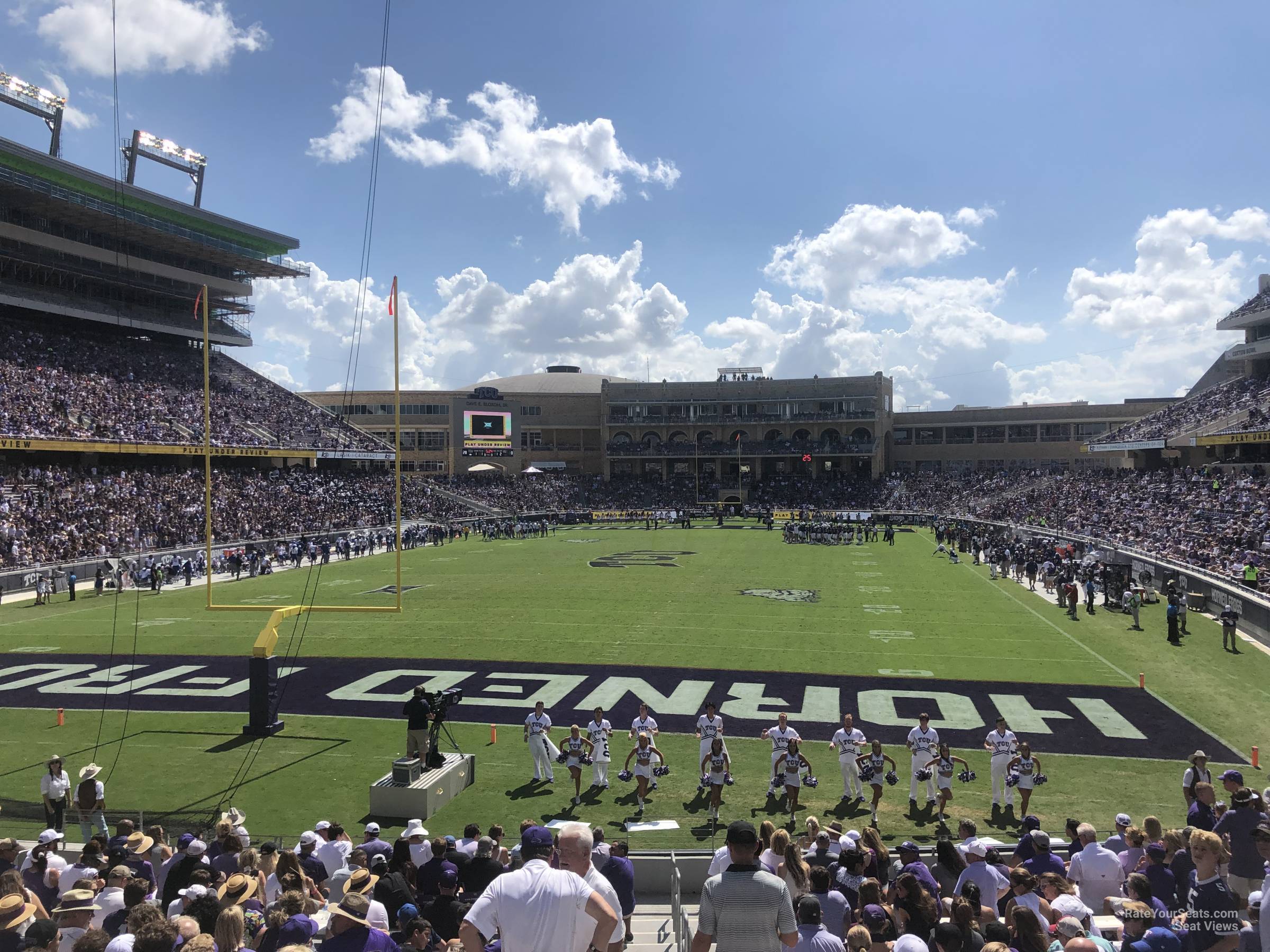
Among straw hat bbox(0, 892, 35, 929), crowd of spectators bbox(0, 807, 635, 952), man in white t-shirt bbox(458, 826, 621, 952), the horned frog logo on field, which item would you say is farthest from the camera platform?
the horned frog logo on field

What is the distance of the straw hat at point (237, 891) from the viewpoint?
573 centimetres

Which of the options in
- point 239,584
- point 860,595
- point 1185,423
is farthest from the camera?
point 1185,423

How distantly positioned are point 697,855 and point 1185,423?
157ft

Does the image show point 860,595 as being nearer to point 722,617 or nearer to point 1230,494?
point 722,617

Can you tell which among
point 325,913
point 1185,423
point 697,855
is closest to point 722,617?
point 697,855

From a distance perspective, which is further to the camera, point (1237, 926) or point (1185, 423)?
point (1185, 423)

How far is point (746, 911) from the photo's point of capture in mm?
3969

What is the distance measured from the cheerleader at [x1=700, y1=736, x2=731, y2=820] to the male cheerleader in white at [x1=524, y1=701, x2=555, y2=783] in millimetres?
2451

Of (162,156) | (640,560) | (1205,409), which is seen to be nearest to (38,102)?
(162,156)

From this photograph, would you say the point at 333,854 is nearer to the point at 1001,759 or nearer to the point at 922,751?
the point at 922,751

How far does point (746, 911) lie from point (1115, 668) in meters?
17.4

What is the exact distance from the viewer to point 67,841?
1012 centimetres

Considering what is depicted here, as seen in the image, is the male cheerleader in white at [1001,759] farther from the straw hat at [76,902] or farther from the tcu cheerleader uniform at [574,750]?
the straw hat at [76,902]

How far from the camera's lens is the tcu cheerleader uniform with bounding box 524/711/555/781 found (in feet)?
38.7
